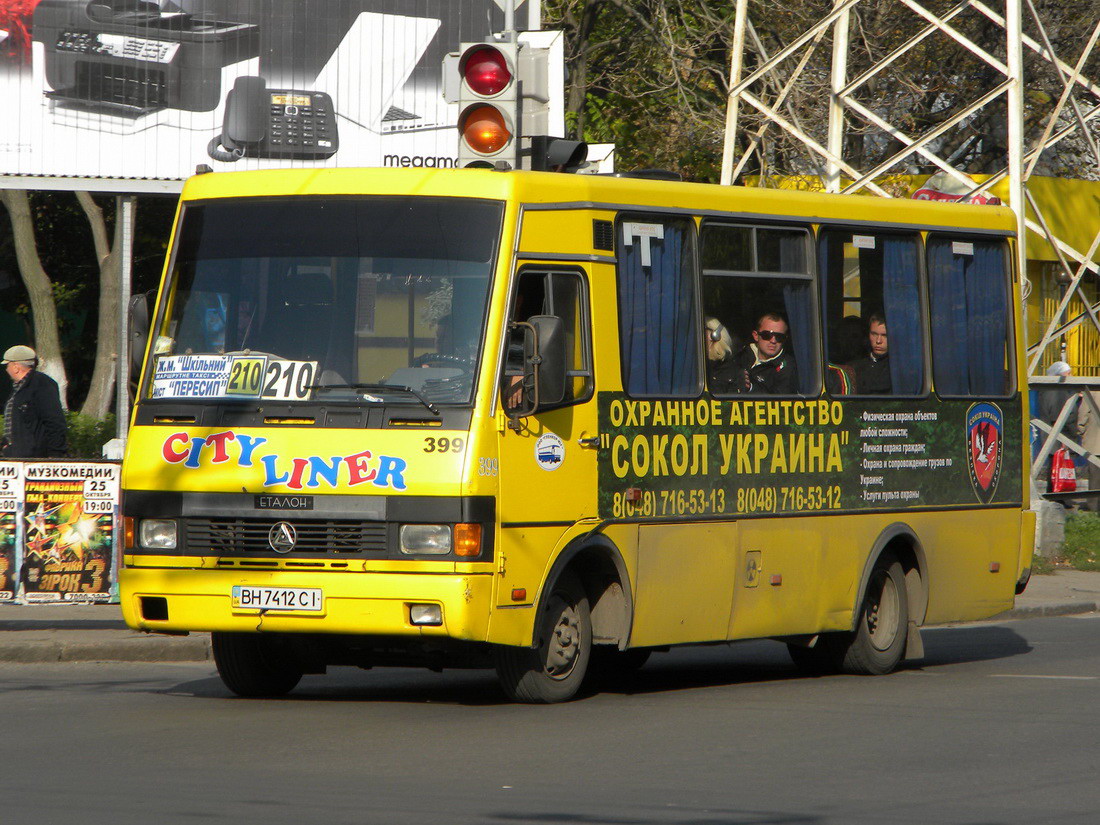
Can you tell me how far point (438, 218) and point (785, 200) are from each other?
2.66m

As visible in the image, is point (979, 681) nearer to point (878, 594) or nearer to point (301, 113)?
point (878, 594)

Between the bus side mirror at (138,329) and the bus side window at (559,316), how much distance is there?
6.50ft

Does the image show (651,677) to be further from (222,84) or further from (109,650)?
(222,84)

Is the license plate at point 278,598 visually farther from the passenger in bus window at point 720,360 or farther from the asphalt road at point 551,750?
the passenger in bus window at point 720,360

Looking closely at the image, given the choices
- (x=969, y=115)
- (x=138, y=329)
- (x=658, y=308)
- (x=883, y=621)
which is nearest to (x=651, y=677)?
(x=883, y=621)

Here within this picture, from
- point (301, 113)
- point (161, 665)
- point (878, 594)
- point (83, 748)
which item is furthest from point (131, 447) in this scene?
point (301, 113)

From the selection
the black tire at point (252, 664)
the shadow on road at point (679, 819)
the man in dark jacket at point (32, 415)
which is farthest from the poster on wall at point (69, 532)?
the shadow on road at point (679, 819)

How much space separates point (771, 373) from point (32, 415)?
617cm

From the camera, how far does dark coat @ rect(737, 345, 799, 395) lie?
36.9 feet

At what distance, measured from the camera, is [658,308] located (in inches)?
420

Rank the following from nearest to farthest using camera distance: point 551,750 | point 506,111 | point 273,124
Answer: point 551,750
point 506,111
point 273,124

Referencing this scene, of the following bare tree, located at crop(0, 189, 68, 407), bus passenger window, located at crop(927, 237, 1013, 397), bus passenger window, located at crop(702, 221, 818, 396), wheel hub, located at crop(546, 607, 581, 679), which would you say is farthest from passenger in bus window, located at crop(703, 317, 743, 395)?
bare tree, located at crop(0, 189, 68, 407)

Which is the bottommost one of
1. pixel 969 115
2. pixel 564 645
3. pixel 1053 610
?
pixel 1053 610

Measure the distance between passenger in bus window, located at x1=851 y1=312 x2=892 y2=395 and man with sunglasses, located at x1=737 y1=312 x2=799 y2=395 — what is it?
26.4 inches
